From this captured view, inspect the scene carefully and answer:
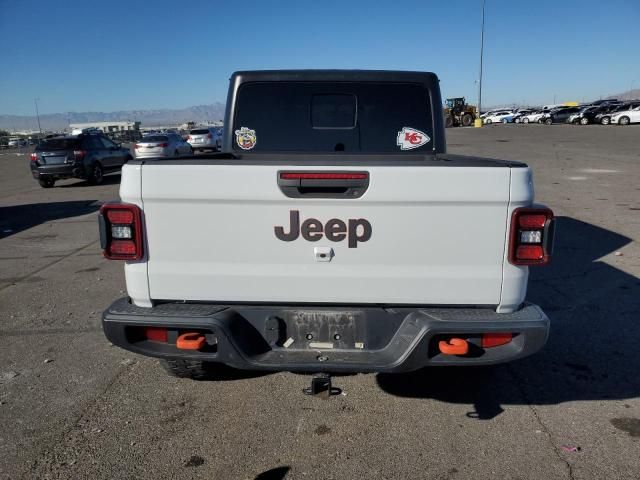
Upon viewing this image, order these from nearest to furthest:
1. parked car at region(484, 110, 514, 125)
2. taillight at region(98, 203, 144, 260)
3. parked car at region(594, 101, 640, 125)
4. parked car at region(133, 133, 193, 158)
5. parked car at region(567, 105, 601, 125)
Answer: taillight at region(98, 203, 144, 260) < parked car at region(133, 133, 193, 158) < parked car at region(594, 101, 640, 125) < parked car at region(567, 105, 601, 125) < parked car at region(484, 110, 514, 125)

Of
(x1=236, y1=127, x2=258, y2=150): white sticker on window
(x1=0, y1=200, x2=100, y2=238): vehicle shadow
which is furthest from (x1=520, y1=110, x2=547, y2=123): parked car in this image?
(x1=236, y1=127, x2=258, y2=150): white sticker on window

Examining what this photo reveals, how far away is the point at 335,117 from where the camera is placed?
169 inches

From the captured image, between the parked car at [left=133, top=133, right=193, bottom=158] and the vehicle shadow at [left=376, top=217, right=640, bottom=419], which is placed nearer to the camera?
the vehicle shadow at [left=376, top=217, right=640, bottom=419]

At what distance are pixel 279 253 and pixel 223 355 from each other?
623mm

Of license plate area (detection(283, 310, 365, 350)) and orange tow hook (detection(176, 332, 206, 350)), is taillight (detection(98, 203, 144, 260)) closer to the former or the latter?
orange tow hook (detection(176, 332, 206, 350))

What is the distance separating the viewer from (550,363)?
4.02 m

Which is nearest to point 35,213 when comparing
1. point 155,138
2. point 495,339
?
point 155,138

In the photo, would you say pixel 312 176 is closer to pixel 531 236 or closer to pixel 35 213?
pixel 531 236

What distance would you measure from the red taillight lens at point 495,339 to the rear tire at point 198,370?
74.1 inches

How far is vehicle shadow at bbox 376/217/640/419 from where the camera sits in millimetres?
3557

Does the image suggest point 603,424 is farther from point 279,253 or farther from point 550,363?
point 279,253

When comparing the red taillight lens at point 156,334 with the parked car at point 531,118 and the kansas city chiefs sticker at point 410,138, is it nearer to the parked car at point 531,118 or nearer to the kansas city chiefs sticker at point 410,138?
the kansas city chiefs sticker at point 410,138

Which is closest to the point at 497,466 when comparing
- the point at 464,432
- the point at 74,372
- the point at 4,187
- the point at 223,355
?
the point at 464,432

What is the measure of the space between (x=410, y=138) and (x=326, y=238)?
1.89m
